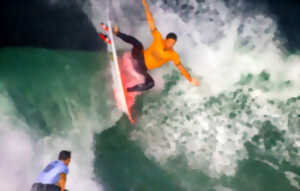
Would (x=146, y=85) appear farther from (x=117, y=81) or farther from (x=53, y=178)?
(x=53, y=178)

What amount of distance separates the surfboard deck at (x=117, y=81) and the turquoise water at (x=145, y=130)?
0.15 metres

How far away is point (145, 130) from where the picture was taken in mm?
3854

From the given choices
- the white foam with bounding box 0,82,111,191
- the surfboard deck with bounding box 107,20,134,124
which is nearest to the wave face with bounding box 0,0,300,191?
the white foam with bounding box 0,82,111,191

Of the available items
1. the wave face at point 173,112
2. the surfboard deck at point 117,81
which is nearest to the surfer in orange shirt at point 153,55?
the surfboard deck at point 117,81

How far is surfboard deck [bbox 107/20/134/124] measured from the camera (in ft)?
11.2

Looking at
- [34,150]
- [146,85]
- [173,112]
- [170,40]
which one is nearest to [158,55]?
[170,40]

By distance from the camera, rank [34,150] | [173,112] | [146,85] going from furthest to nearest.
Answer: [173,112], [34,150], [146,85]

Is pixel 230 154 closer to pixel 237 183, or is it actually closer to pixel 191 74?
pixel 237 183

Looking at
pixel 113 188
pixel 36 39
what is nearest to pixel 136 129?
pixel 113 188

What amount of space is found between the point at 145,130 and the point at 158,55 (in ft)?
3.85

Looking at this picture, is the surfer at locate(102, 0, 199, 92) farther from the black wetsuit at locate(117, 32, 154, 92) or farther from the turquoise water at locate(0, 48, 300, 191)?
the turquoise water at locate(0, 48, 300, 191)

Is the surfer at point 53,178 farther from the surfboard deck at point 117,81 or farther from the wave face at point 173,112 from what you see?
the surfboard deck at point 117,81

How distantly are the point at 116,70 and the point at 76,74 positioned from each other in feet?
2.39

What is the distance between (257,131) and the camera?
12.0 ft
